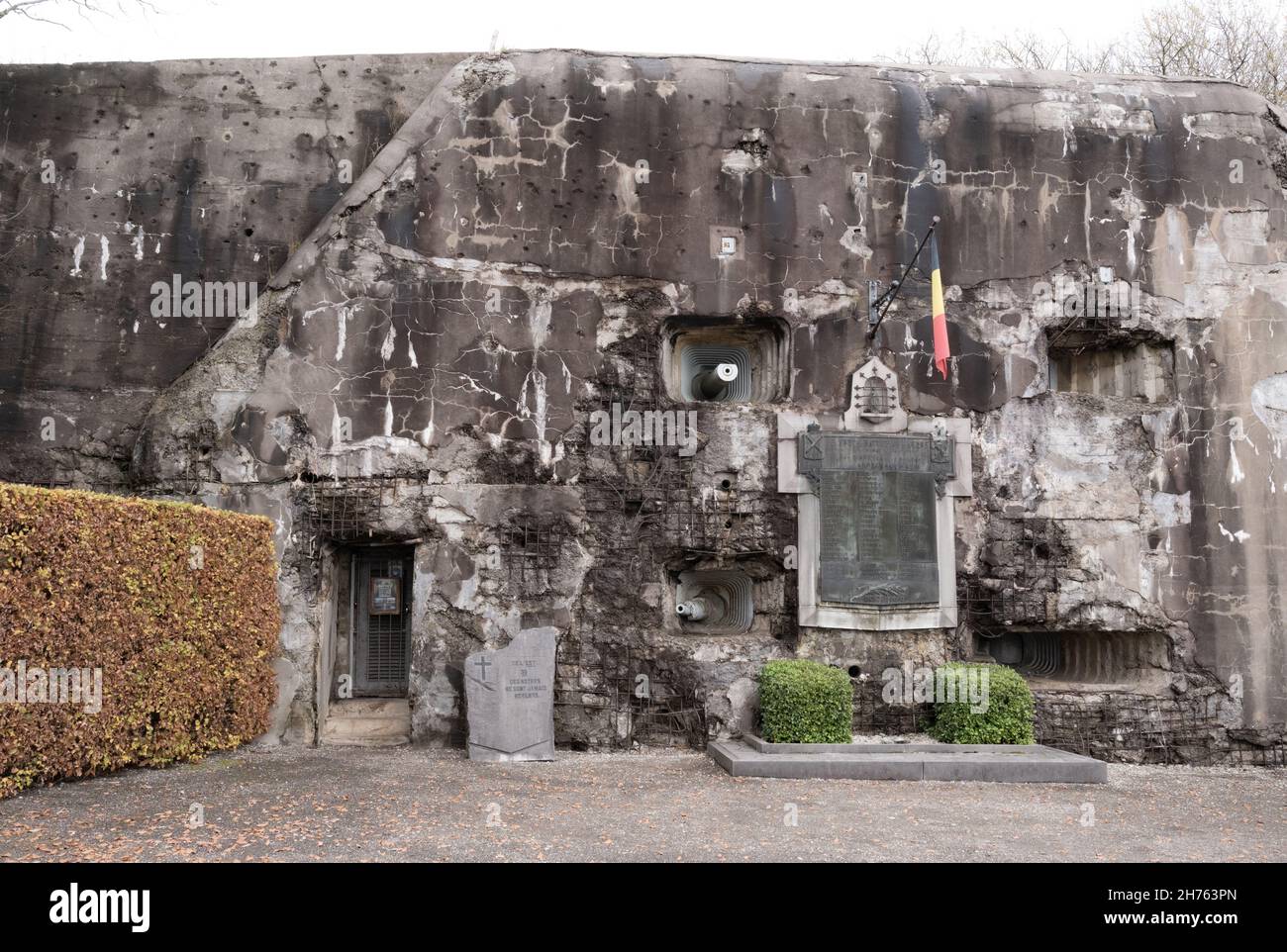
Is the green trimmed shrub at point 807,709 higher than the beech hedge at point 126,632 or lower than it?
lower

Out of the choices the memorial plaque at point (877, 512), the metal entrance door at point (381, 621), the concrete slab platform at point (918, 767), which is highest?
the memorial plaque at point (877, 512)

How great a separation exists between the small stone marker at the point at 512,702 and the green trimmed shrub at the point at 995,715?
382 cm

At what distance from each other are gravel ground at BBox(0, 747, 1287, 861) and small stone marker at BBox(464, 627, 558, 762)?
0.35 meters

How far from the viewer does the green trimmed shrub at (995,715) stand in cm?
964

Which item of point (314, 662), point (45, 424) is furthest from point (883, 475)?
point (45, 424)

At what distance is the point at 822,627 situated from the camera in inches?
409

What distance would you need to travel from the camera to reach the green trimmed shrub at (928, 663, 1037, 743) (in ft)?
31.6

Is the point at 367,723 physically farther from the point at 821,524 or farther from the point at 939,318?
the point at 939,318

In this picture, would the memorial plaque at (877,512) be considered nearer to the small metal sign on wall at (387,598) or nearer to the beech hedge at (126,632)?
the small metal sign on wall at (387,598)

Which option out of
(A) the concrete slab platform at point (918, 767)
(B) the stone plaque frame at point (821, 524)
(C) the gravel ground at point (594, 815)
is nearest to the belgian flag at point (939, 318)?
(B) the stone plaque frame at point (821, 524)

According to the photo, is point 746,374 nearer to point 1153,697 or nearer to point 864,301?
point 864,301

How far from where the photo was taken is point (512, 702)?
966 centimetres

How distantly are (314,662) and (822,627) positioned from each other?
506 centimetres

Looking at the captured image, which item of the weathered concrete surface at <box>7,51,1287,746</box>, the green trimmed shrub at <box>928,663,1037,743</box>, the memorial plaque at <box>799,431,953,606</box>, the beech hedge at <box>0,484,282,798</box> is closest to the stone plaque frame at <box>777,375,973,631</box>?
the memorial plaque at <box>799,431,953,606</box>
